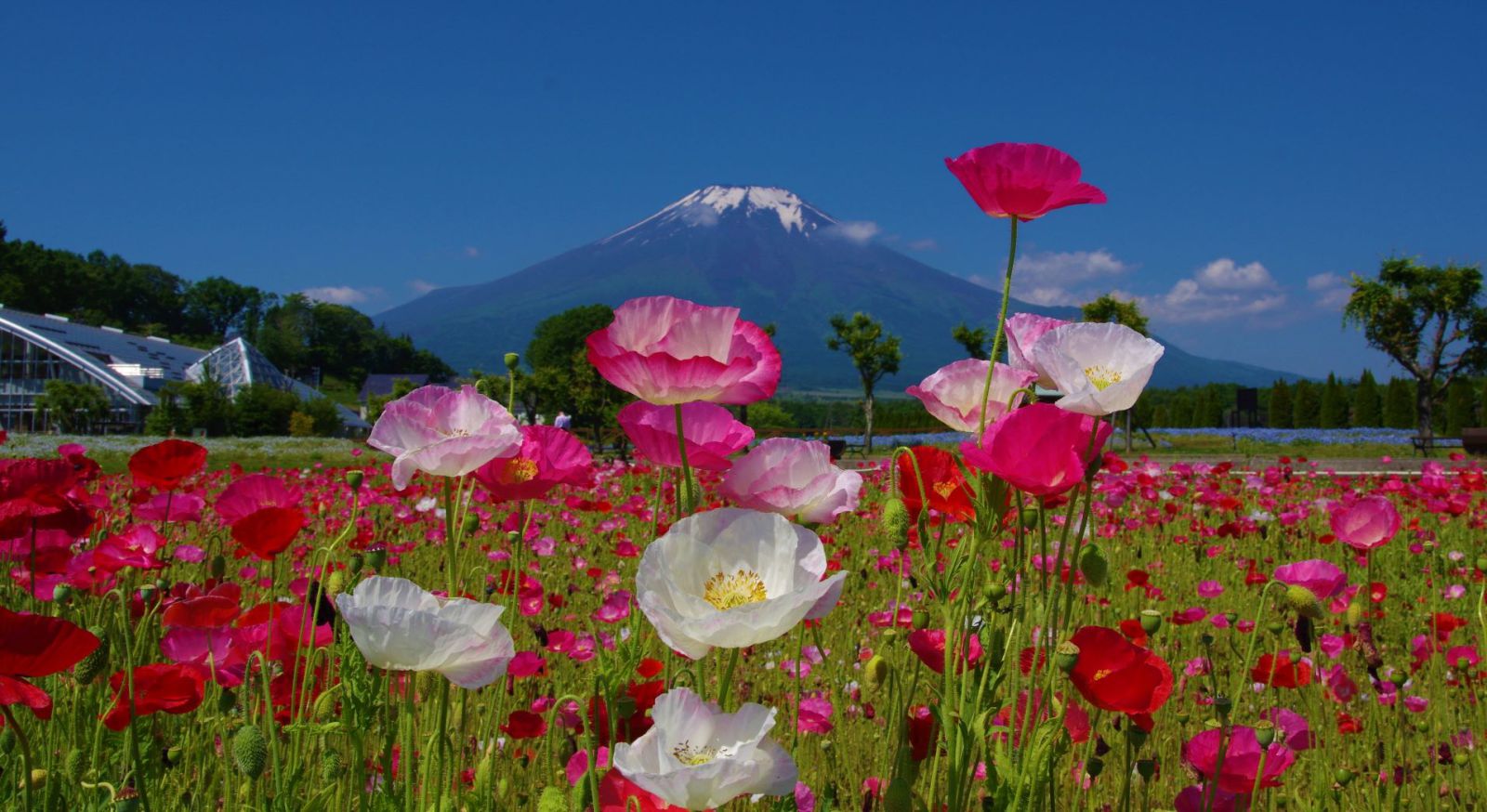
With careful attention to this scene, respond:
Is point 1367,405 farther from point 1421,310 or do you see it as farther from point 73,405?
point 73,405

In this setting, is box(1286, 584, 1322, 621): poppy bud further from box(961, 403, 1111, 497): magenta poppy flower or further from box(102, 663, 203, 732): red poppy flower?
box(102, 663, 203, 732): red poppy flower

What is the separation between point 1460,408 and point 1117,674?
39.5m

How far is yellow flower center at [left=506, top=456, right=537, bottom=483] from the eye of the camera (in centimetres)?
122

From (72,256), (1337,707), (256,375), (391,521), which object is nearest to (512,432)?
(1337,707)

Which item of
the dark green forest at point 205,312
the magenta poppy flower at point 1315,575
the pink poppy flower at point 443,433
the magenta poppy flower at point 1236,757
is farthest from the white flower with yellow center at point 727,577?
the dark green forest at point 205,312

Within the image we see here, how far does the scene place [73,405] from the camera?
39750 mm

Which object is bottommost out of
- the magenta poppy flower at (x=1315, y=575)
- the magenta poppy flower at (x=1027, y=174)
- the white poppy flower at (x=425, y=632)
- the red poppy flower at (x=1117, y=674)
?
the red poppy flower at (x=1117, y=674)

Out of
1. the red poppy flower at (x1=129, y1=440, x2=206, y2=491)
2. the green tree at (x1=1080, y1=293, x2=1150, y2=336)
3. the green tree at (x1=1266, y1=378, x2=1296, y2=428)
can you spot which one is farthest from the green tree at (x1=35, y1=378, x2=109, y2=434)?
the green tree at (x1=1266, y1=378, x2=1296, y2=428)

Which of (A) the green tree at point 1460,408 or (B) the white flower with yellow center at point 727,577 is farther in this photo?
(A) the green tree at point 1460,408

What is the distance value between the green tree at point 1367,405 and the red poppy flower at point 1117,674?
133 ft

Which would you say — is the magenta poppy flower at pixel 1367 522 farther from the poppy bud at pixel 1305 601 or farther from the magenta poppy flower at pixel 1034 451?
the magenta poppy flower at pixel 1034 451

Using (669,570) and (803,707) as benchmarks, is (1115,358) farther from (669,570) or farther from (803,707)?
(803,707)

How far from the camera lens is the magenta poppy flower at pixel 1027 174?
1.04m

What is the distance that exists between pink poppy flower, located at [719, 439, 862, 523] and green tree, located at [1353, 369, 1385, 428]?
134ft
